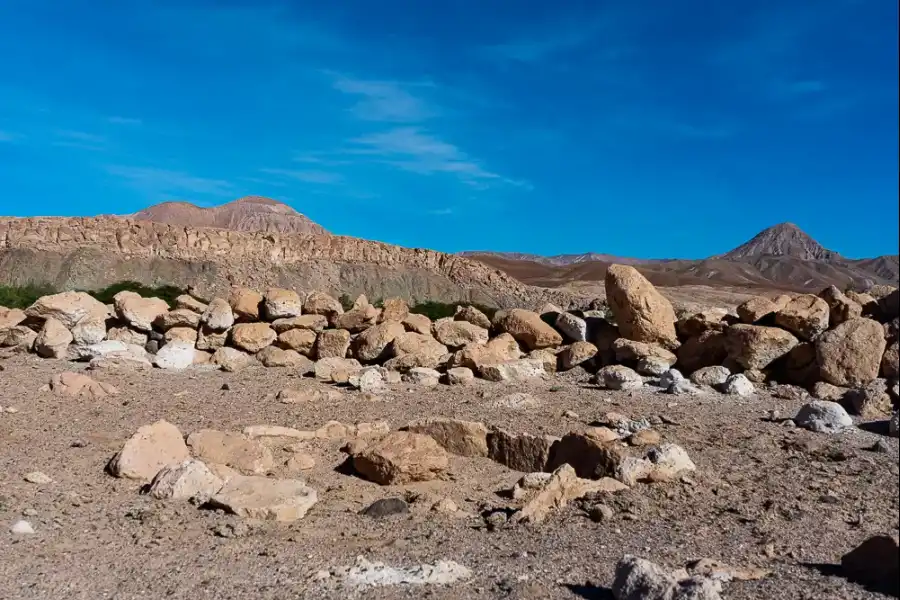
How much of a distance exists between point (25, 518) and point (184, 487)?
3.43ft

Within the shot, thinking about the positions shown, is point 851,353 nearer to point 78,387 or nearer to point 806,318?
point 806,318

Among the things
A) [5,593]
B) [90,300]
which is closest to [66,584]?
[5,593]

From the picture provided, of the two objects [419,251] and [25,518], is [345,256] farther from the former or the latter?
[25,518]

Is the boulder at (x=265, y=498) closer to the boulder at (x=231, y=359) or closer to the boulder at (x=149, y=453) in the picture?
the boulder at (x=149, y=453)

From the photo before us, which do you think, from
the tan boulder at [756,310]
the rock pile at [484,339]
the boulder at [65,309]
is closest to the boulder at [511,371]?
the rock pile at [484,339]

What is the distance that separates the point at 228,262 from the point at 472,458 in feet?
122

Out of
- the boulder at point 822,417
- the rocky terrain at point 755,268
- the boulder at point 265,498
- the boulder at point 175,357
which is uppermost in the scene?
the rocky terrain at point 755,268

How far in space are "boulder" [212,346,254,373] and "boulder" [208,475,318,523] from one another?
5.53 meters

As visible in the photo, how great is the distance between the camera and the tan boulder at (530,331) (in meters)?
11.9

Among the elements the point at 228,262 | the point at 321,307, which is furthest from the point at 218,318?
the point at 228,262

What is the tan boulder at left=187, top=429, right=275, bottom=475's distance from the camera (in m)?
6.56

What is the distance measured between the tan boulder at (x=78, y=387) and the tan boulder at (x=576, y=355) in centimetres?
603

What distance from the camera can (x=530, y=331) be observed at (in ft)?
39.1

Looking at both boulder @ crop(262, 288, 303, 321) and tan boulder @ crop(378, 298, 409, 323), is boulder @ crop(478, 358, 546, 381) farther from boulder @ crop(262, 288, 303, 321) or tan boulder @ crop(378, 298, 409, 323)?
boulder @ crop(262, 288, 303, 321)
